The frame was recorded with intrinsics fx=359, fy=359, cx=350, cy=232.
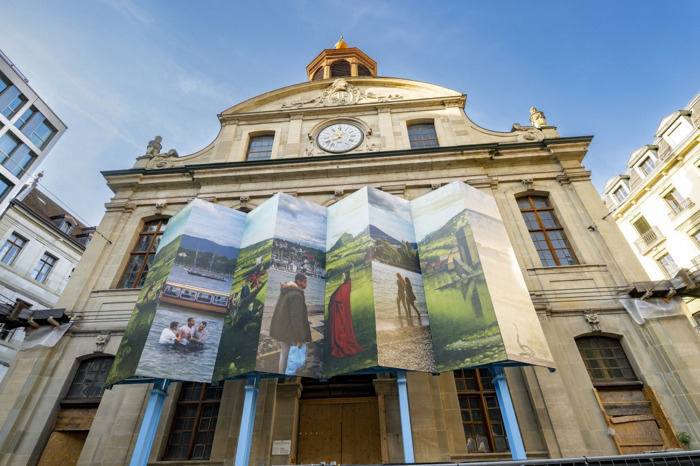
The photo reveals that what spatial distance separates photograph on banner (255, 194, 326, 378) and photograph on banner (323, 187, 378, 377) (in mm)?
270

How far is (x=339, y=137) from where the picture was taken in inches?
628

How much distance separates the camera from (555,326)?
9.79m

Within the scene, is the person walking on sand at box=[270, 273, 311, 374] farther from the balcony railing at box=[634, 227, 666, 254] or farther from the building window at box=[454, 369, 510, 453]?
the balcony railing at box=[634, 227, 666, 254]

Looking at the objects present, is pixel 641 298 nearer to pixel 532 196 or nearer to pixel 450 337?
pixel 532 196

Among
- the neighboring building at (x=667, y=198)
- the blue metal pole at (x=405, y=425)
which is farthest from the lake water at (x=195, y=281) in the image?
the neighboring building at (x=667, y=198)

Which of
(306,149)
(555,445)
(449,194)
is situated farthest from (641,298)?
(306,149)

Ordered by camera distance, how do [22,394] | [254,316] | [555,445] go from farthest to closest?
[22,394] < [254,316] < [555,445]

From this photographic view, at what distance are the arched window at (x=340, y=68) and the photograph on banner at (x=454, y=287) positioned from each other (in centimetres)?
1505

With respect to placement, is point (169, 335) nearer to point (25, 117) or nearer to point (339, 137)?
point (339, 137)

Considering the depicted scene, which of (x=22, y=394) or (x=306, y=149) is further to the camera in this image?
(x=306, y=149)

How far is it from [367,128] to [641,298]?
37.7 ft

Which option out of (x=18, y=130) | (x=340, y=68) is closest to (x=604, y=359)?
(x=340, y=68)

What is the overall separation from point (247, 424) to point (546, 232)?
10.8 m

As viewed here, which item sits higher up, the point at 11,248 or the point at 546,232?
the point at 11,248
